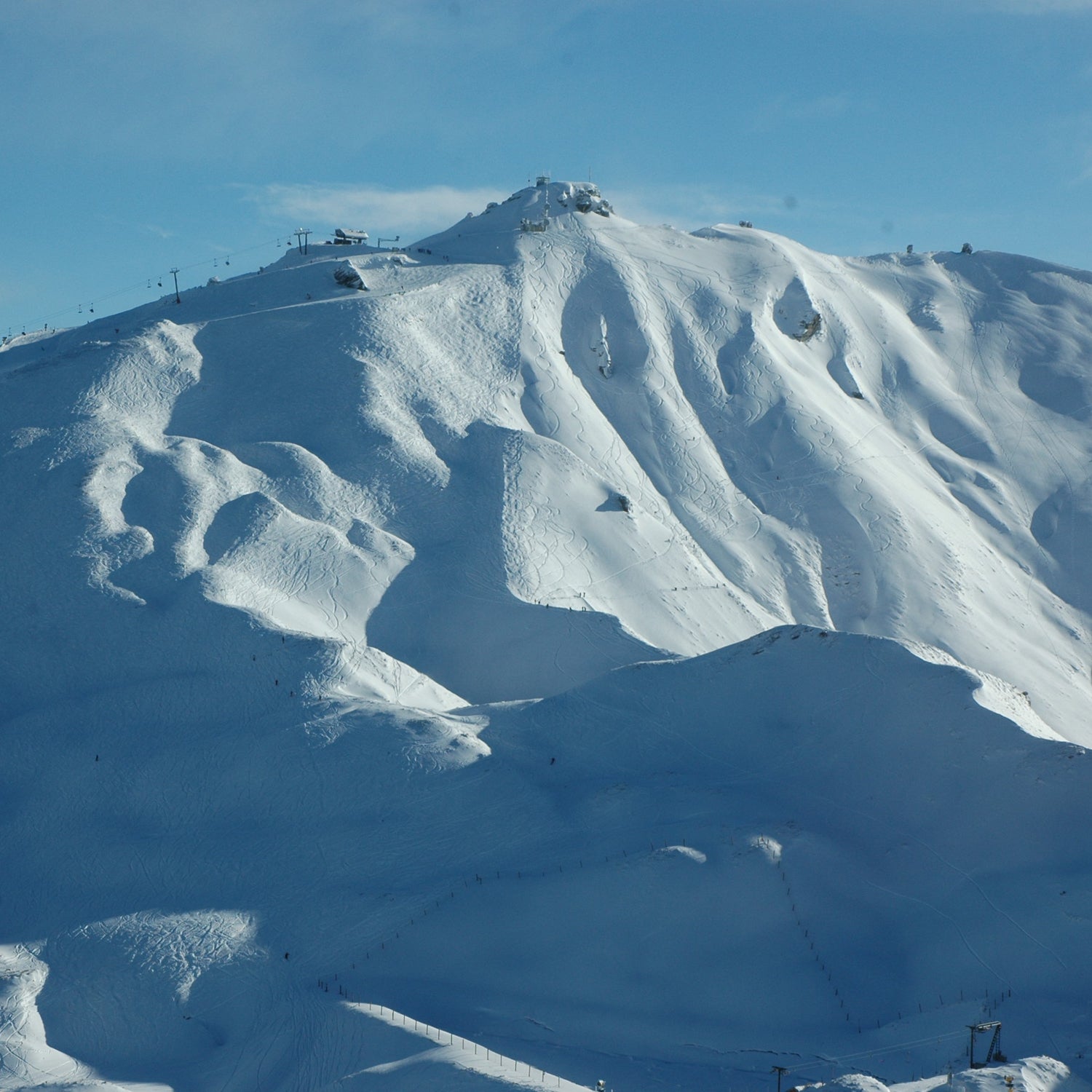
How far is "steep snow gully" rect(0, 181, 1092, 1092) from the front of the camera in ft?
107

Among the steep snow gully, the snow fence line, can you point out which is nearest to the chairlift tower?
the steep snow gully

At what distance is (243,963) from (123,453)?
28.7m

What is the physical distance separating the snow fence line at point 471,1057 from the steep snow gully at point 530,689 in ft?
0.51

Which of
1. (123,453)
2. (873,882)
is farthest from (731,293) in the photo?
(873,882)

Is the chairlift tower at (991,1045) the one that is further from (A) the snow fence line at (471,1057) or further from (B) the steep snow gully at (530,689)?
(A) the snow fence line at (471,1057)

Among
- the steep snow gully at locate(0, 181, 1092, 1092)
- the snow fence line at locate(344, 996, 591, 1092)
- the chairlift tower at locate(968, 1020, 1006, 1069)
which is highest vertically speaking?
the steep snow gully at locate(0, 181, 1092, 1092)

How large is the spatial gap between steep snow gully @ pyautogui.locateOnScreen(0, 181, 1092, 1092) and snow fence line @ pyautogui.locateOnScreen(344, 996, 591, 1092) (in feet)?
0.51

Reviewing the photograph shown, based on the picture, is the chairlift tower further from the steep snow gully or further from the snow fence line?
the snow fence line

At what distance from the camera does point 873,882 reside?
36.8 metres

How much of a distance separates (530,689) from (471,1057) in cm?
2220

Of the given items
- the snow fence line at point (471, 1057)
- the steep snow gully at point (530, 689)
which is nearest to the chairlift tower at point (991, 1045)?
the steep snow gully at point (530, 689)

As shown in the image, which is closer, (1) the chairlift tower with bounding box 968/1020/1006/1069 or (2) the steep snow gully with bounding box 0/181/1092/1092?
(1) the chairlift tower with bounding box 968/1020/1006/1069

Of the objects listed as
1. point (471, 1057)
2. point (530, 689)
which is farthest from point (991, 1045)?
point (530, 689)

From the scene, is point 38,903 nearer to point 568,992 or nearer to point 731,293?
point 568,992
